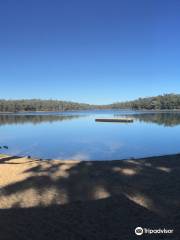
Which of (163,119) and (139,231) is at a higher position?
(139,231)

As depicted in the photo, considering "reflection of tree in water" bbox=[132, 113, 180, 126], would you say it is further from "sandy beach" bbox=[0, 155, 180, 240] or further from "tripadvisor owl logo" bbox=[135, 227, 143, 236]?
"tripadvisor owl logo" bbox=[135, 227, 143, 236]

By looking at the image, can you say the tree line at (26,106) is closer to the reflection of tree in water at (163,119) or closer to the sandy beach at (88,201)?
the reflection of tree in water at (163,119)

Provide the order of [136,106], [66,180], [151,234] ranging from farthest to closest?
[136,106] → [66,180] → [151,234]

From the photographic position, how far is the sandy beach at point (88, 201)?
135 inches

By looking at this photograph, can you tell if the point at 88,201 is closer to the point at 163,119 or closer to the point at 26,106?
the point at 163,119

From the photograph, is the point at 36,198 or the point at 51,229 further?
the point at 36,198

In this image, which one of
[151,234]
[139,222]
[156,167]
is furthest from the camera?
[156,167]

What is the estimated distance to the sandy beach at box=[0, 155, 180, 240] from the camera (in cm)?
342

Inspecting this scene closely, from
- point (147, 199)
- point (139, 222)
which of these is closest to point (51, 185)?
point (147, 199)

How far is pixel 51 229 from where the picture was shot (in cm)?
345

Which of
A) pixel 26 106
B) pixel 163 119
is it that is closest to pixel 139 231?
pixel 163 119

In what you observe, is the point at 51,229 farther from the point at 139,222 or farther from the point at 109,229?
the point at 139,222

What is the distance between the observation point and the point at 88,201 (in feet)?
14.7

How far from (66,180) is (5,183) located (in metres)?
1.25
